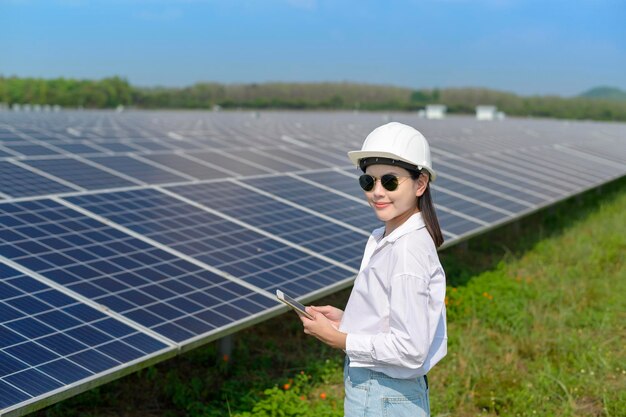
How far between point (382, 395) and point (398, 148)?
1.18 meters

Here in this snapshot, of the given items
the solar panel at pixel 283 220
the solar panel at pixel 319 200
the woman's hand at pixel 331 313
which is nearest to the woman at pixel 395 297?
the woman's hand at pixel 331 313

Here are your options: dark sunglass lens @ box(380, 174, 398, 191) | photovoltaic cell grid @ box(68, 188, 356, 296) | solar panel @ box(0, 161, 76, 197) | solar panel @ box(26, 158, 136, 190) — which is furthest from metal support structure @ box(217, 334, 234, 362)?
dark sunglass lens @ box(380, 174, 398, 191)

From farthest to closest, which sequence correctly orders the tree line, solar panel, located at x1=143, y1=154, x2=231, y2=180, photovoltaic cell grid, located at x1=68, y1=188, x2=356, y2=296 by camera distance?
1. the tree line
2. solar panel, located at x1=143, y1=154, x2=231, y2=180
3. photovoltaic cell grid, located at x1=68, y1=188, x2=356, y2=296

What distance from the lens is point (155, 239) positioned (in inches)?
289

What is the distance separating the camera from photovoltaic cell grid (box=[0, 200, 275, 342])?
5754 millimetres

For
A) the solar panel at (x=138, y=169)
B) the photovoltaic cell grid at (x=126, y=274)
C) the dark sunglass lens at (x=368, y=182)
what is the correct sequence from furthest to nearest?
1. the solar panel at (x=138, y=169)
2. the photovoltaic cell grid at (x=126, y=274)
3. the dark sunglass lens at (x=368, y=182)

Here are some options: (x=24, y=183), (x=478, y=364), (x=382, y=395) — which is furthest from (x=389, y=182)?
(x=24, y=183)

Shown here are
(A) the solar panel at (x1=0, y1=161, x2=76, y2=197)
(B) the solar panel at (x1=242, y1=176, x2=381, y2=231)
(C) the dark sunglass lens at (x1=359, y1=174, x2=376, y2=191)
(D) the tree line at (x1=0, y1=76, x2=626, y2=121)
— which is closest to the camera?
(C) the dark sunglass lens at (x1=359, y1=174, x2=376, y2=191)

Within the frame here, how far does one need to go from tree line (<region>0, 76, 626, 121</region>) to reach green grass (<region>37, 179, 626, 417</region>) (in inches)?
2450

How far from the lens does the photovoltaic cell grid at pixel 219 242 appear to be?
7.03m

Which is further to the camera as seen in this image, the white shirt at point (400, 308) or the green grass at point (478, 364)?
the green grass at point (478, 364)

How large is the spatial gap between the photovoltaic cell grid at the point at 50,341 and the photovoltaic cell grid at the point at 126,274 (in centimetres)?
24

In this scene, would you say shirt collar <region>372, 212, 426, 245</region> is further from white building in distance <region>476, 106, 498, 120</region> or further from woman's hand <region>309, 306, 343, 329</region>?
white building in distance <region>476, 106, 498, 120</region>

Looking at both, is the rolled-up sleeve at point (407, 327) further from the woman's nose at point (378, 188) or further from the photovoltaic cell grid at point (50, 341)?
the photovoltaic cell grid at point (50, 341)
